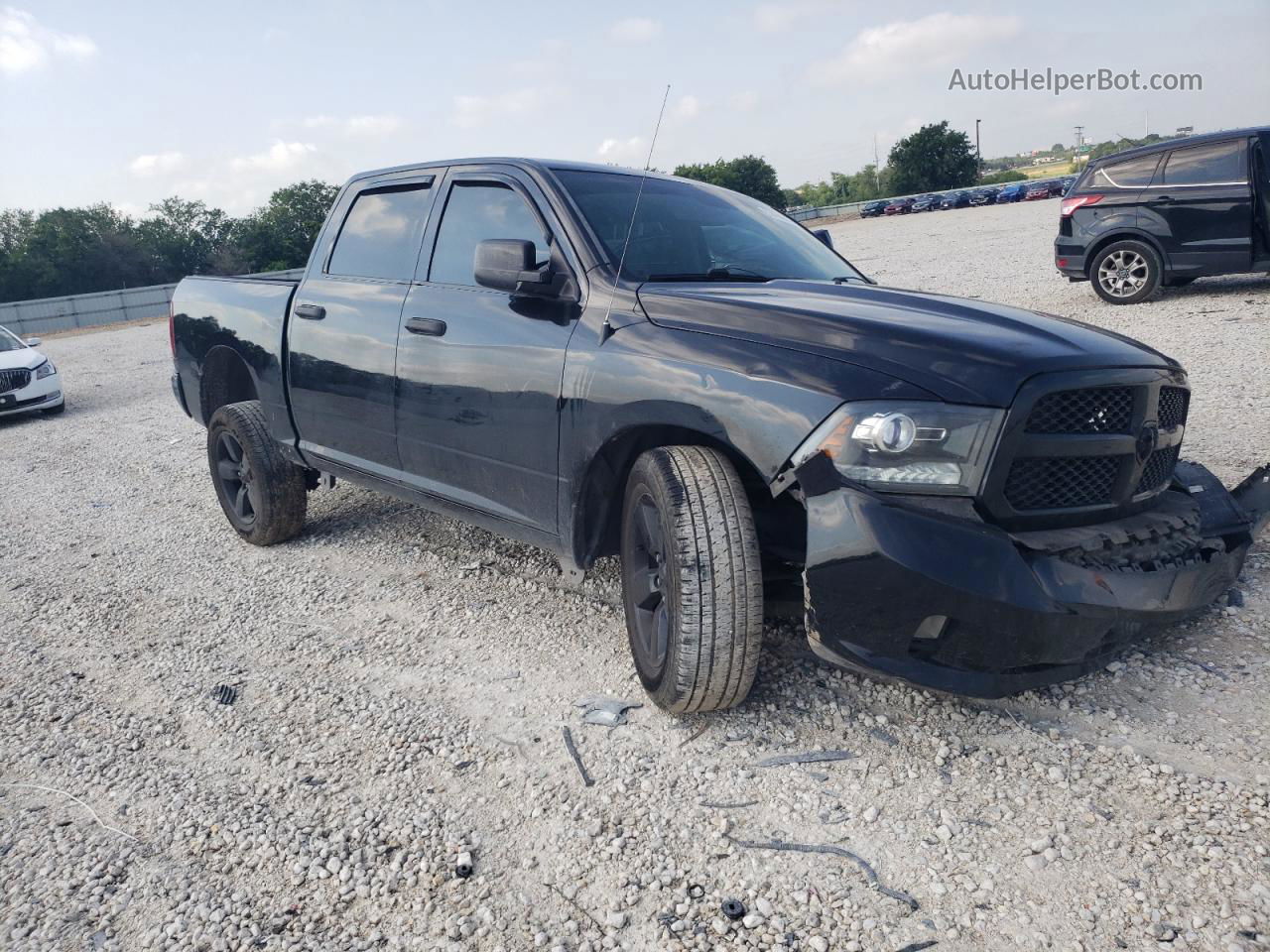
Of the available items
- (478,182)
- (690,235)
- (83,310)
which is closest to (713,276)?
(690,235)

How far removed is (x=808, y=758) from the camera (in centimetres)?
271

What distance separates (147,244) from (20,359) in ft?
190

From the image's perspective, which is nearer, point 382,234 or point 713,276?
point 713,276

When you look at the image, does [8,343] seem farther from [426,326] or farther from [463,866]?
[463,866]

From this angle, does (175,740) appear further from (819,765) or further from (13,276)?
(13,276)

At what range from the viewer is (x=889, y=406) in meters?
2.38

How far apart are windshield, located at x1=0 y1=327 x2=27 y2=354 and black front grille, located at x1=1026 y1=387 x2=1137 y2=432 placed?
13087mm

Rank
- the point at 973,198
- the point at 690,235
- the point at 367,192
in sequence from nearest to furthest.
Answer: the point at 690,235 < the point at 367,192 < the point at 973,198

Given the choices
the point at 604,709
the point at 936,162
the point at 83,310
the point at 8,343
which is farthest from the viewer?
the point at 936,162

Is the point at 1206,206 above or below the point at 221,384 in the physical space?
above

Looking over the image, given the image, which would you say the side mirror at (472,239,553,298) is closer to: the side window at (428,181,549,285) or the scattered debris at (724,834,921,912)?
the side window at (428,181,549,285)

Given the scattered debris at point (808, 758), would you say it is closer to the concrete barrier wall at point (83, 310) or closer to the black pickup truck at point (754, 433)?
the black pickup truck at point (754, 433)

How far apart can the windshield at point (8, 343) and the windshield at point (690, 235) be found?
11344 mm

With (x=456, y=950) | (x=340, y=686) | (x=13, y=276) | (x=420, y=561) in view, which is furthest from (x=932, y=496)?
(x=13, y=276)
